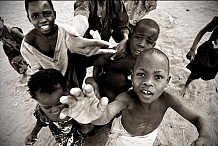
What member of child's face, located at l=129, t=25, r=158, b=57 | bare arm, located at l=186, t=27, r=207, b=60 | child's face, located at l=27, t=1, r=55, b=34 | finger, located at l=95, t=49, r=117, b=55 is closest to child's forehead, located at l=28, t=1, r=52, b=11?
child's face, located at l=27, t=1, r=55, b=34

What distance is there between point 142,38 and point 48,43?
1.78 feet

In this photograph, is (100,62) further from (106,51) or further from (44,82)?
(44,82)

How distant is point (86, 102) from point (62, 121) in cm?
45

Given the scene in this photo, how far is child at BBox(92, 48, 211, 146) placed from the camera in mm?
1012

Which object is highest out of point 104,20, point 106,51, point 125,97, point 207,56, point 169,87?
point 104,20

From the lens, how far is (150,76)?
1.02 metres

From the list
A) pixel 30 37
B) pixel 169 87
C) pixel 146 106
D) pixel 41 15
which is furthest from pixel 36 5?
pixel 169 87

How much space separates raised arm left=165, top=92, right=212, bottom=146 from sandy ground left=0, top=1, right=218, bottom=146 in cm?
65

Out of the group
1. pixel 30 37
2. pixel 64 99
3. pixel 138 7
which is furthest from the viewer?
pixel 138 7

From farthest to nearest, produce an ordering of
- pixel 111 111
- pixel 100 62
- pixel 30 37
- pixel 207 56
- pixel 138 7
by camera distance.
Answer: pixel 138 7 → pixel 207 56 → pixel 100 62 → pixel 30 37 → pixel 111 111

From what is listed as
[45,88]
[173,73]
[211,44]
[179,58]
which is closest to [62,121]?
[45,88]

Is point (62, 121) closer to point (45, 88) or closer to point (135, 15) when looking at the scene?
point (45, 88)

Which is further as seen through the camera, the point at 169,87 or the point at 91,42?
the point at 169,87

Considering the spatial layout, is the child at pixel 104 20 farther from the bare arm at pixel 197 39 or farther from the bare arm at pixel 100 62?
the bare arm at pixel 197 39
